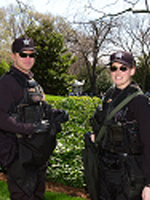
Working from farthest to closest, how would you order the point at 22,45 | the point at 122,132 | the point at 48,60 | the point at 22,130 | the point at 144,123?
the point at 48,60
the point at 22,45
the point at 22,130
the point at 122,132
the point at 144,123

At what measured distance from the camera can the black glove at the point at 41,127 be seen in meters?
2.74

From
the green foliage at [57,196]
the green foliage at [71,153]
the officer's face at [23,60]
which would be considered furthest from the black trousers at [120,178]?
the green foliage at [71,153]

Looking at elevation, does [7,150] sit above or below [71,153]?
above

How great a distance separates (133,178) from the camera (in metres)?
2.23

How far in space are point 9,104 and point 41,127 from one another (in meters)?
0.48

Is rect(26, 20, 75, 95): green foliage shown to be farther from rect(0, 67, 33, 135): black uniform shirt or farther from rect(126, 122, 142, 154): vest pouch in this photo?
rect(126, 122, 142, 154): vest pouch

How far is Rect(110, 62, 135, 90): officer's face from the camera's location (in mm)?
2461

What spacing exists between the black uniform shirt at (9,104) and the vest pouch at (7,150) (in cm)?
14

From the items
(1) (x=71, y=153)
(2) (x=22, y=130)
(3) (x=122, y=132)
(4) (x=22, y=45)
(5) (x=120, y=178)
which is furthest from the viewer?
(1) (x=71, y=153)

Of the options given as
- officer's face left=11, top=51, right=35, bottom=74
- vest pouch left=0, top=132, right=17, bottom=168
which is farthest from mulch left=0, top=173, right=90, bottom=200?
officer's face left=11, top=51, right=35, bottom=74

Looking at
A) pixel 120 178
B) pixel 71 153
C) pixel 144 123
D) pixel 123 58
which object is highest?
pixel 123 58

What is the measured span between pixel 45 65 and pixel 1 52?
66.5 feet

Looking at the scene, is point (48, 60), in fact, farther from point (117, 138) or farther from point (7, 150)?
point (117, 138)

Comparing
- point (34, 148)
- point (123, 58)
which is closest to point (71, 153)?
point (34, 148)
